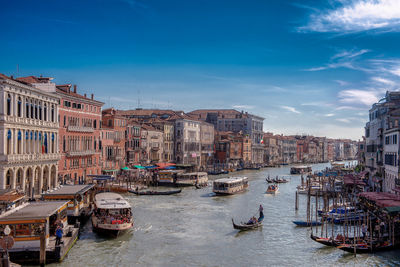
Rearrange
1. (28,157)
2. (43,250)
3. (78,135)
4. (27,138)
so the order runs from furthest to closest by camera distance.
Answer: (78,135)
(27,138)
(28,157)
(43,250)

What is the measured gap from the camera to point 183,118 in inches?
2206

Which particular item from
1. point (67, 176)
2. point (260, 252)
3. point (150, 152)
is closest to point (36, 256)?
point (260, 252)

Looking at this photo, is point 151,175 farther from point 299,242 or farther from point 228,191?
point 299,242

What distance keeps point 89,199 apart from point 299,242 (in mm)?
11564

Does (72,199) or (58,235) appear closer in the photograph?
(58,235)

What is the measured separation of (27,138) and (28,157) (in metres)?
1.01

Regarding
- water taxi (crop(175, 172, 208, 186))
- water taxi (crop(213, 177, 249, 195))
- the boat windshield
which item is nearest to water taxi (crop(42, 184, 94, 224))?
the boat windshield

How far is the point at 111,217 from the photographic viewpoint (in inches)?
723

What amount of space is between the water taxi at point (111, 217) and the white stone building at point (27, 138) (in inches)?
202

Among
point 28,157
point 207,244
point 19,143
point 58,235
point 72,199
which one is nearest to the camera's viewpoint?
point 58,235

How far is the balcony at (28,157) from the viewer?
2102cm

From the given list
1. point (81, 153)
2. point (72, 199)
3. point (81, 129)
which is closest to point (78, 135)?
point (81, 129)

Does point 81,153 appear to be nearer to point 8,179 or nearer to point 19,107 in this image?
point 19,107

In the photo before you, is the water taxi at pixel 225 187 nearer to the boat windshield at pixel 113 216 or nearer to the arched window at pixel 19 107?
the boat windshield at pixel 113 216
